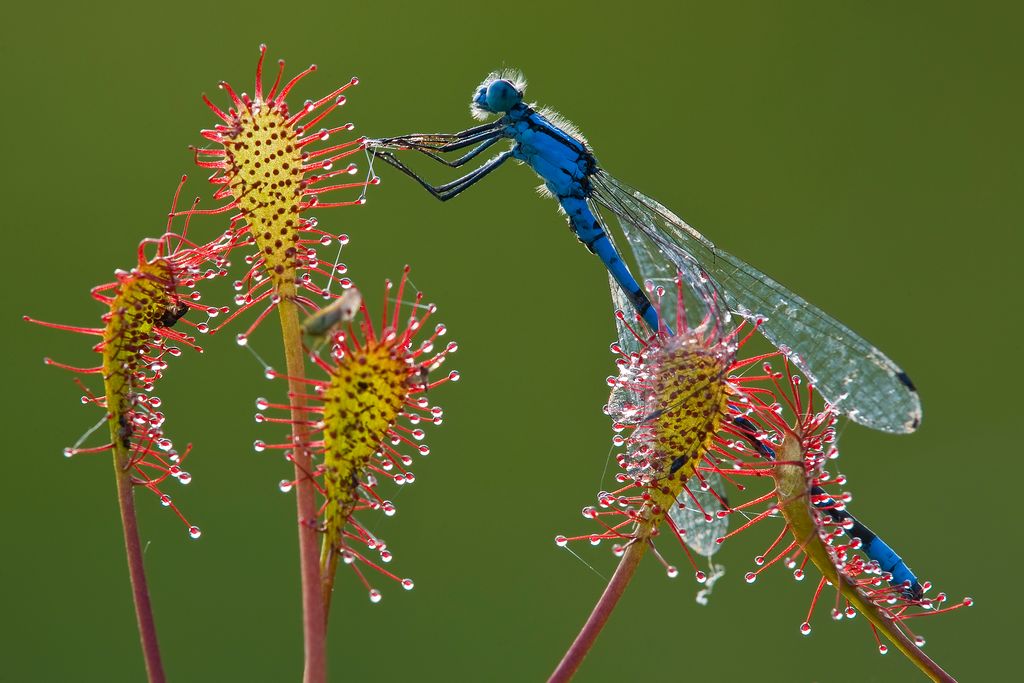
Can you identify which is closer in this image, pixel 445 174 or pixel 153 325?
pixel 153 325

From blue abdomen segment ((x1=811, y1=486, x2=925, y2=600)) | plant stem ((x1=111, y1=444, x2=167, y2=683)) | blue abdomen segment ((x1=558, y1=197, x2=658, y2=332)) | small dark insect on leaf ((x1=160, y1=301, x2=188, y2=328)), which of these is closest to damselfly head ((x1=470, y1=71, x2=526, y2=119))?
blue abdomen segment ((x1=558, y1=197, x2=658, y2=332))

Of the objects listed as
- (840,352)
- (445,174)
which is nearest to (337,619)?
(445,174)

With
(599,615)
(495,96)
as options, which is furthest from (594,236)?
(599,615)

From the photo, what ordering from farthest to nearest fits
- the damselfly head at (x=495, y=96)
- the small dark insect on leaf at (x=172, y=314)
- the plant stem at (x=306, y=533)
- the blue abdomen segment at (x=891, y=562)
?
the damselfly head at (x=495, y=96), the blue abdomen segment at (x=891, y=562), the small dark insect on leaf at (x=172, y=314), the plant stem at (x=306, y=533)

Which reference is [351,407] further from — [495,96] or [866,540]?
[495,96]

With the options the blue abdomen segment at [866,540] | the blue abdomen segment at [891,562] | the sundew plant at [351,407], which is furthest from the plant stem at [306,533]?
the blue abdomen segment at [891,562]

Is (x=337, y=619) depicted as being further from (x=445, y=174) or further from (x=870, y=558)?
(x=870, y=558)

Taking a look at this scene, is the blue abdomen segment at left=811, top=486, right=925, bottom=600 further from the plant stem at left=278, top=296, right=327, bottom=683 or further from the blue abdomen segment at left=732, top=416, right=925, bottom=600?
the plant stem at left=278, top=296, right=327, bottom=683

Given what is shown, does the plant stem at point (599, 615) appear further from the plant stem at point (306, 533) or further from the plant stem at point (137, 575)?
the plant stem at point (137, 575)
